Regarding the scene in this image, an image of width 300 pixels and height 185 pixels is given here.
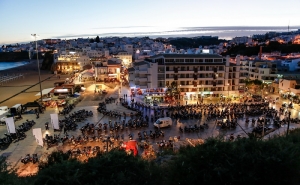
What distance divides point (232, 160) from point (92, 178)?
4.36 meters

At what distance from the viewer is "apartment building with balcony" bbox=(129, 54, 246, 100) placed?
104ft

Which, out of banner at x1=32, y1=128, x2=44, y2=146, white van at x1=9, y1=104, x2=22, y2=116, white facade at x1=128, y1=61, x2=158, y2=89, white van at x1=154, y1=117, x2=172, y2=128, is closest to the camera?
banner at x1=32, y1=128, x2=44, y2=146

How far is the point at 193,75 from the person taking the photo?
32.0m

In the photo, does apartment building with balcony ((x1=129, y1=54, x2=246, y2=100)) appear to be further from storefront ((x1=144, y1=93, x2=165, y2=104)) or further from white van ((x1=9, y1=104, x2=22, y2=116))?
white van ((x1=9, y1=104, x2=22, y2=116))

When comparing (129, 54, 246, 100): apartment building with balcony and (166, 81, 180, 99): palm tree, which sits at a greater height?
(129, 54, 246, 100): apartment building with balcony

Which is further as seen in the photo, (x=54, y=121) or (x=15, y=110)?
(x=15, y=110)

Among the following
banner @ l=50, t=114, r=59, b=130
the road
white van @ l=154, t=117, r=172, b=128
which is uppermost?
banner @ l=50, t=114, r=59, b=130

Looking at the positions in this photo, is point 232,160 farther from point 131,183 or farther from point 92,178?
point 92,178

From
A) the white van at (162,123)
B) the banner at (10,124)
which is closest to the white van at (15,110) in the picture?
the banner at (10,124)

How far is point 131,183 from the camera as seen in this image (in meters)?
7.14

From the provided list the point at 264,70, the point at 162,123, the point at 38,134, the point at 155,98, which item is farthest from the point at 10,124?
the point at 264,70

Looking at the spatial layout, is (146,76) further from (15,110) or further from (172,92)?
(15,110)

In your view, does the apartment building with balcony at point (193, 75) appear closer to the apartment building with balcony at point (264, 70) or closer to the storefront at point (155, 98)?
the storefront at point (155, 98)

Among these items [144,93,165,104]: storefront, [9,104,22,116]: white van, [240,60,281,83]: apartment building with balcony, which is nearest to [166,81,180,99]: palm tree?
[144,93,165,104]: storefront
